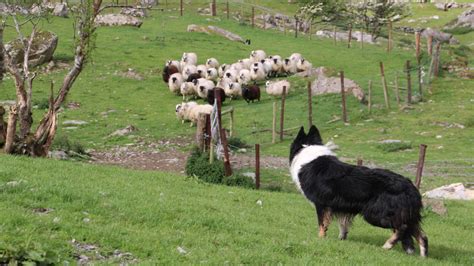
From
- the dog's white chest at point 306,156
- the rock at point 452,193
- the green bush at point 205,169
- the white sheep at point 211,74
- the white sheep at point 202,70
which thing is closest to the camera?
the dog's white chest at point 306,156

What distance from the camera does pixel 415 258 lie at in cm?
927

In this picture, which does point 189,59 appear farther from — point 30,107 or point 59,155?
point 30,107

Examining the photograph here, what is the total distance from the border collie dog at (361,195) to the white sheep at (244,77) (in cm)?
2575

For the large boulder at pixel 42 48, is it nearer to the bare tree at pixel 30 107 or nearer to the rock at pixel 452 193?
the bare tree at pixel 30 107

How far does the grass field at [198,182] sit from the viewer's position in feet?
26.5

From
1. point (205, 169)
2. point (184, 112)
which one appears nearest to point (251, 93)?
point (184, 112)

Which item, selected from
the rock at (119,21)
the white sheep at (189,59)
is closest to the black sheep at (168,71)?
the white sheep at (189,59)

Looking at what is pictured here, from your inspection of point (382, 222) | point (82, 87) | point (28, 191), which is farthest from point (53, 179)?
point (82, 87)

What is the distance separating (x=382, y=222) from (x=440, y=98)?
25.3 meters

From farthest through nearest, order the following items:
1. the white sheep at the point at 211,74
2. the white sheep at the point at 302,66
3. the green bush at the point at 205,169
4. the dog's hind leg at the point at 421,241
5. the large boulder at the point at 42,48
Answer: the white sheep at the point at 302,66 < the large boulder at the point at 42,48 < the white sheep at the point at 211,74 < the green bush at the point at 205,169 < the dog's hind leg at the point at 421,241

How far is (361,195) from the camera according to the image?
9633mm

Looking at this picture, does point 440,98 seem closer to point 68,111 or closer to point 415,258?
point 68,111

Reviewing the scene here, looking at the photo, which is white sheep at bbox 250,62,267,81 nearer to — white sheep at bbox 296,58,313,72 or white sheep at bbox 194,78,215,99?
white sheep at bbox 296,58,313,72

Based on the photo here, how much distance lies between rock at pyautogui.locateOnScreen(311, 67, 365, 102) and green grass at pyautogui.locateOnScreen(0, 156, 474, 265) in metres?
18.2
